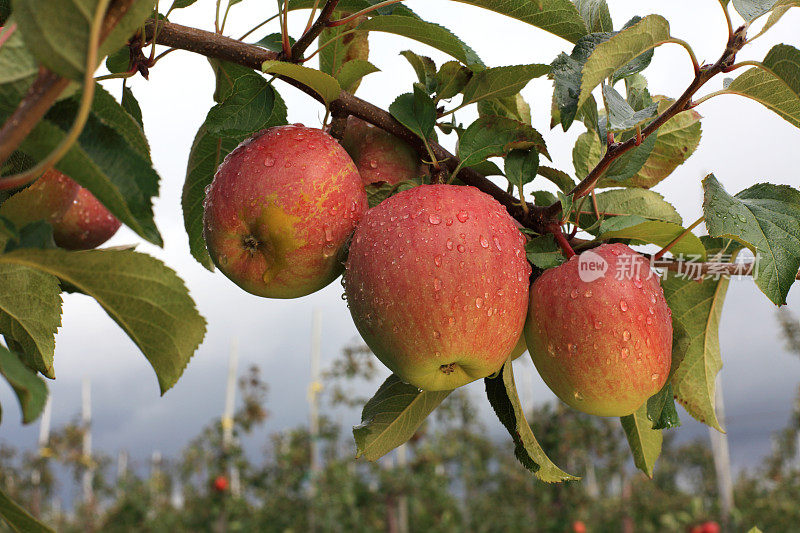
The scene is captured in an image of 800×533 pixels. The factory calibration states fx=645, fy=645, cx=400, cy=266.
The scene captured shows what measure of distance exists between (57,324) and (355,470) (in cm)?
665

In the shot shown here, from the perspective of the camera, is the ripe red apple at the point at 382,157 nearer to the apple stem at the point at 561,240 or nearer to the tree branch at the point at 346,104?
the tree branch at the point at 346,104

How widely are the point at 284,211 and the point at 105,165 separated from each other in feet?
0.89

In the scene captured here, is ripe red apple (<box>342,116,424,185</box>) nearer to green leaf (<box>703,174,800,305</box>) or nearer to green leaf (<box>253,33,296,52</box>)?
green leaf (<box>253,33,296,52</box>)

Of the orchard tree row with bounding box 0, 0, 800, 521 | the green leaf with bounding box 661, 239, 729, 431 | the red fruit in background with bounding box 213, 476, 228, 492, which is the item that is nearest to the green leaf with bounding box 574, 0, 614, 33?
the orchard tree row with bounding box 0, 0, 800, 521

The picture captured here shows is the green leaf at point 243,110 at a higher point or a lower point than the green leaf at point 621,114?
higher

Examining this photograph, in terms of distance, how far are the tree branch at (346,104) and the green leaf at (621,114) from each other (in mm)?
154

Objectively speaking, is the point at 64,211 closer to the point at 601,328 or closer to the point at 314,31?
the point at 314,31

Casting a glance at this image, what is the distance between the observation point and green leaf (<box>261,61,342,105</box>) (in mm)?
674

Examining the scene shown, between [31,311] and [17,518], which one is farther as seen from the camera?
[31,311]

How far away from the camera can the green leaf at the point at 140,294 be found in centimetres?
48

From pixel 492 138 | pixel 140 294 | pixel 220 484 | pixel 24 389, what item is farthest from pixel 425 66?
pixel 220 484

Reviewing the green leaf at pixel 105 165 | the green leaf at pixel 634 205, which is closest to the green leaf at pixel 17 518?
the green leaf at pixel 105 165

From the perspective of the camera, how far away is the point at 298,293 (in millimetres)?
742

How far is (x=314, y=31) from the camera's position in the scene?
0.71 metres
